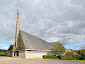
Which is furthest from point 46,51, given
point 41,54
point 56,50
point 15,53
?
point 15,53

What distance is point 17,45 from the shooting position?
29266mm

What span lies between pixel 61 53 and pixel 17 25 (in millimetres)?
18507

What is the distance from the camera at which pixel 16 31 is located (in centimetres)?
3041

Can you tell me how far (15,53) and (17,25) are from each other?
10150 mm

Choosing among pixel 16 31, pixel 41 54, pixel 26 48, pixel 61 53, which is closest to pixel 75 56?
pixel 61 53

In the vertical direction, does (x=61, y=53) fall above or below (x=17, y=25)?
below

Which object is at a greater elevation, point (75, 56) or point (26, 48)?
point (26, 48)

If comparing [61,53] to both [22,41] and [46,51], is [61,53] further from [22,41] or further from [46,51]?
[22,41]

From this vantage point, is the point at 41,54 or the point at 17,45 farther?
the point at 17,45

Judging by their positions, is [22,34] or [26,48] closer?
[26,48]

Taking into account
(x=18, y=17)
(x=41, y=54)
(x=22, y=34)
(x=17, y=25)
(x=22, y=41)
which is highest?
(x=18, y=17)

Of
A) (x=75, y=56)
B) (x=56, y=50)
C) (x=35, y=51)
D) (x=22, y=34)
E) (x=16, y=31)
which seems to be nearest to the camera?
(x=75, y=56)

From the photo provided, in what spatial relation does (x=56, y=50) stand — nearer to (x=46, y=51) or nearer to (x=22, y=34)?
(x=46, y=51)

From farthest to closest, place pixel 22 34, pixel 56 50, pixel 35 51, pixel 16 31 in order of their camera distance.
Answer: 1. pixel 16 31
2. pixel 22 34
3. pixel 35 51
4. pixel 56 50
